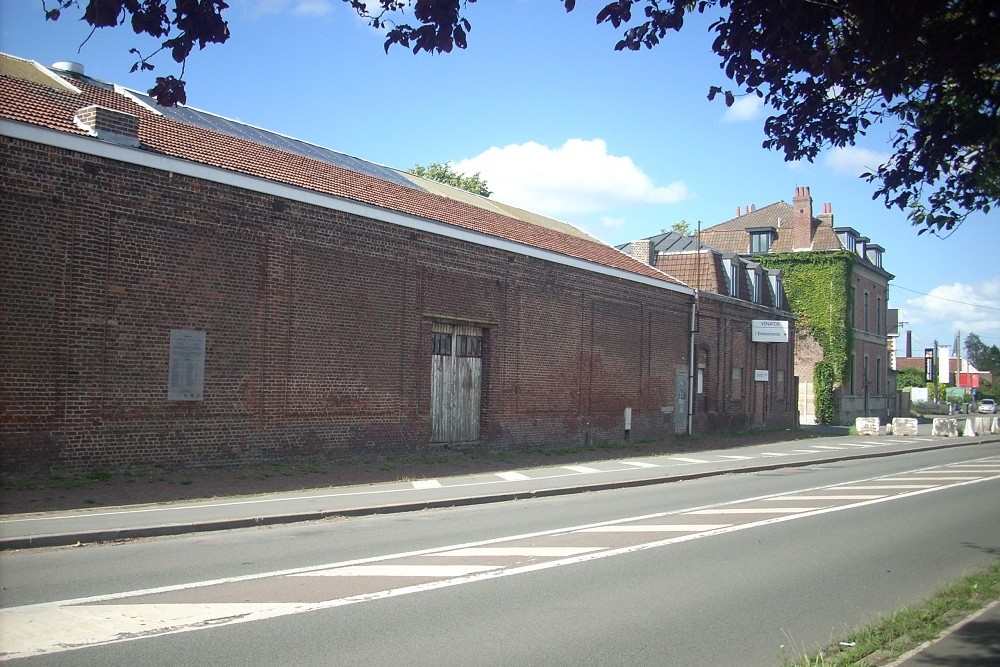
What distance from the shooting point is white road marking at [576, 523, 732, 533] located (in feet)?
37.1

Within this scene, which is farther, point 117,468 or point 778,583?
point 117,468

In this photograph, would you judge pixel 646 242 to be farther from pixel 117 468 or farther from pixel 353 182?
pixel 117 468

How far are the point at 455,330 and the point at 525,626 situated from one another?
15.7m

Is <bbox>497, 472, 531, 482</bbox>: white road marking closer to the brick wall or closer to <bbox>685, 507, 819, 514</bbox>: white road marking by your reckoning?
the brick wall

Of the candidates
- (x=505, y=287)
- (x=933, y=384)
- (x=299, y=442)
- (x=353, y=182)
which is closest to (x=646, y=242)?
(x=505, y=287)

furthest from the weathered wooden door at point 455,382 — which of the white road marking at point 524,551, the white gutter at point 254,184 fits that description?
the white road marking at point 524,551

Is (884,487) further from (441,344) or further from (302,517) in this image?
(302,517)

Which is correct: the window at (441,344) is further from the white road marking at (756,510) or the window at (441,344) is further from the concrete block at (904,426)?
the concrete block at (904,426)

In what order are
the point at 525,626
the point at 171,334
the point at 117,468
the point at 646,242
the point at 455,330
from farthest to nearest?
1. the point at 646,242
2. the point at 455,330
3. the point at 171,334
4. the point at 117,468
5. the point at 525,626

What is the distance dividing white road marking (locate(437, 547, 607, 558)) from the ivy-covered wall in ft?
142

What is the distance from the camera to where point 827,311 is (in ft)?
164

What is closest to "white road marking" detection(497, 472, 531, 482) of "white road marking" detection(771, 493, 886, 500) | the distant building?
"white road marking" detection(771, 493, 886, 500)

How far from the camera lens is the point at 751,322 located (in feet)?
128

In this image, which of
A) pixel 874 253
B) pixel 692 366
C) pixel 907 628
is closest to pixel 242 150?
pixel 907 628
